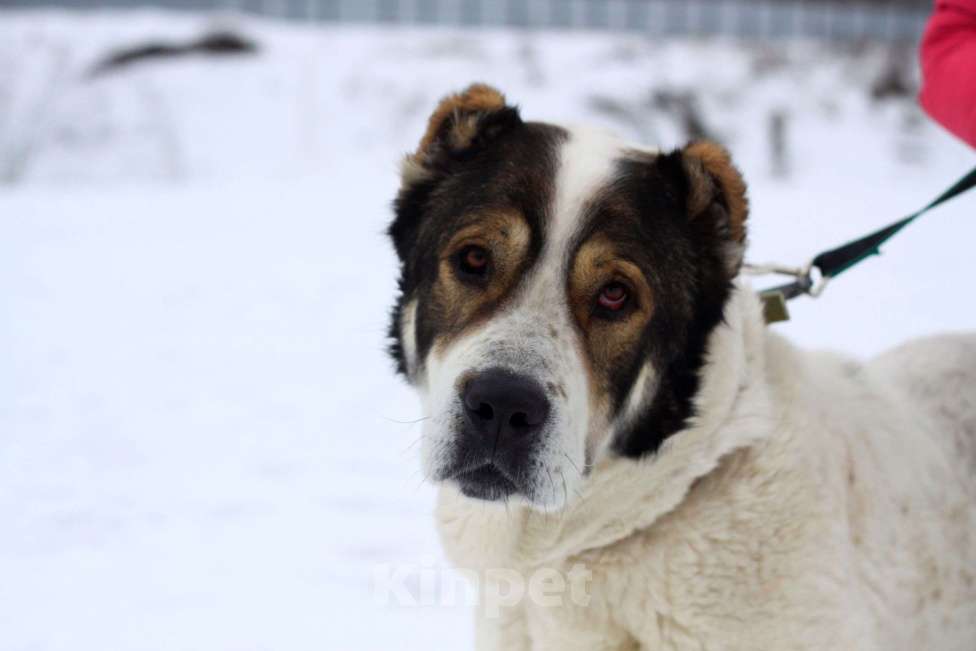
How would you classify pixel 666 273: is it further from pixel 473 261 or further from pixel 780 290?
pixel 780 290

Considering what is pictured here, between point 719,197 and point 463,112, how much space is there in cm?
73

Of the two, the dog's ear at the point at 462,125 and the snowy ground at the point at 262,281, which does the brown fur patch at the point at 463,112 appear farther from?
the snowy ground at the point at 262,281

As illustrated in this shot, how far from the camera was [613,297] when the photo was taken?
2.60 m

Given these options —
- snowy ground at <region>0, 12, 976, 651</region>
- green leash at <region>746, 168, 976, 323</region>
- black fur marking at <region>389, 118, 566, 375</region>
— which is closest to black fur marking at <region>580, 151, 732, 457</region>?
black fur marking at <region>389, 118, 566, 375</region>

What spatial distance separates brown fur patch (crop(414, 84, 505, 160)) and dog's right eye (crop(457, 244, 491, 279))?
0.36 m

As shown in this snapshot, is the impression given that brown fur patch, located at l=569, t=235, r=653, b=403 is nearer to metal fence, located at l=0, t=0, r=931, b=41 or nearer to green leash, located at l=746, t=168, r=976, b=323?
green leash, located at l=746, t=168, r=976, b=323

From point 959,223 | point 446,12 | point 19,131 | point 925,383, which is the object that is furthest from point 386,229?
point 446,12

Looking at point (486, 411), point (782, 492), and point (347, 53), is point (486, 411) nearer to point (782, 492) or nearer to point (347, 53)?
point (782, 492)

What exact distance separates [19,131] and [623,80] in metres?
11.7

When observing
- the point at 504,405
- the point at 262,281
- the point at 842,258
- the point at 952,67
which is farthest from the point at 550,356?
the point at 262,281

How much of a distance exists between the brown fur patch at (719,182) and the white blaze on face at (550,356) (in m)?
0.21

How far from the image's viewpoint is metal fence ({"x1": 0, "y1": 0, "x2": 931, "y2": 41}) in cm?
2592

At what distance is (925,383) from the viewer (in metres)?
3.09

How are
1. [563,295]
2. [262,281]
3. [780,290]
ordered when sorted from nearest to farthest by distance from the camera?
1. [563,295]
2. [780,290]
3. [262,281]
